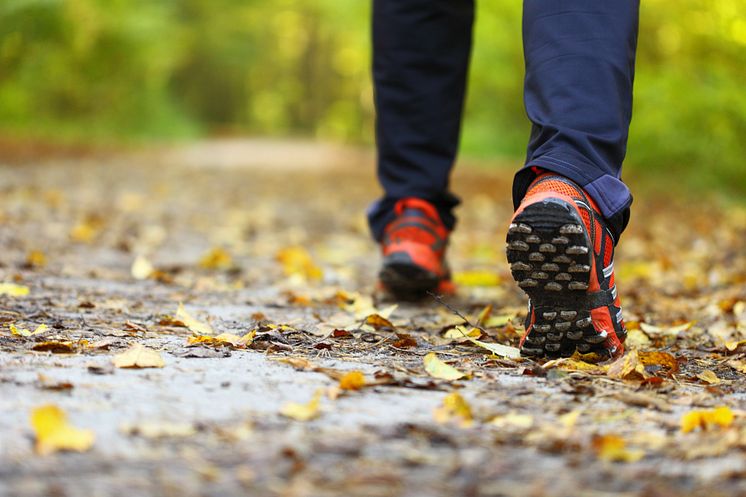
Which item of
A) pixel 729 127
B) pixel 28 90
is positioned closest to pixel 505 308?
pixel 729 127

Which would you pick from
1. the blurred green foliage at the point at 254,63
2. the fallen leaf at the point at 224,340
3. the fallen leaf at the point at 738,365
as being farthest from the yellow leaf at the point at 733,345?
the blurred green foliage at the point at 254,63

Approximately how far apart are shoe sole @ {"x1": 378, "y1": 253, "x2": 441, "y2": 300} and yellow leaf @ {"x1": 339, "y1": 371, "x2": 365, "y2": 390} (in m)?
0.95

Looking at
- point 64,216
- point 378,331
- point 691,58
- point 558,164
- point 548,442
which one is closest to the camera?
point 548,442

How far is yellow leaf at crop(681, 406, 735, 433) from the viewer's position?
1.22 metres

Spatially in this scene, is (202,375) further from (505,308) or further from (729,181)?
(729,181)

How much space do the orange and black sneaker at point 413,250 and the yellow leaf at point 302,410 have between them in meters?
1.11

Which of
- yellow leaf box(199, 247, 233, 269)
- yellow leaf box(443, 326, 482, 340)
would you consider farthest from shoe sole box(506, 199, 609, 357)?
yellow leaf box(199, 247, 233, 269)

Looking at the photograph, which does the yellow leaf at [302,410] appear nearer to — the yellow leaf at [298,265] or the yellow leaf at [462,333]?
the yellow leaf at [462,333]

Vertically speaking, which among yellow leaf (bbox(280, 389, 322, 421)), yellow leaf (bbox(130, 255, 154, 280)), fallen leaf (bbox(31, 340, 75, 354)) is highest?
yellow leaf (bbox(280, 389, 322, 421))

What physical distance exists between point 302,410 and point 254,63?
1134 inches

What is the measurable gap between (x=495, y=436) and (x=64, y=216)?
13.0 feet

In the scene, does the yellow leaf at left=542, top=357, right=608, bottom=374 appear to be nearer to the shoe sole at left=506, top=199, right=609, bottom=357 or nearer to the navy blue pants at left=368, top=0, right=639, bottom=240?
the shoe sole at left=506, top=199, right=609, bottom=357

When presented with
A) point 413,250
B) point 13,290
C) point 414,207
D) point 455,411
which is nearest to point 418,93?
point 414,207

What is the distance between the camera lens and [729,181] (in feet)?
20.8
